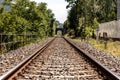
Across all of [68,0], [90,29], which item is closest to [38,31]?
[90,29]

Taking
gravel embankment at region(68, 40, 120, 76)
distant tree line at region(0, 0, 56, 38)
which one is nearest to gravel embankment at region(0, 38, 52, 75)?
gravel embankment at region(68, 40, 120, 76)

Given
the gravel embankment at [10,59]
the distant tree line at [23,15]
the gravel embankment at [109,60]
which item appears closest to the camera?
the gravel embankment at [109,60]

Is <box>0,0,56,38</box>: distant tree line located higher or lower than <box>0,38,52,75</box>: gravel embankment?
higher

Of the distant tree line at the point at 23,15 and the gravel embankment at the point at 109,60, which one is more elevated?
the distant tree line at the point at 23,15

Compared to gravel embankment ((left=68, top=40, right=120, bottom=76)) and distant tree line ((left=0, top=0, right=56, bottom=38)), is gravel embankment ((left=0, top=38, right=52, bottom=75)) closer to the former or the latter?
gravel embankment ((left=68, top=40, right=120, bottom=76))

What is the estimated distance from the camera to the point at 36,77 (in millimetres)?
9367

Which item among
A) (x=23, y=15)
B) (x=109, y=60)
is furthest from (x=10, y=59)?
(x=23, y=15)

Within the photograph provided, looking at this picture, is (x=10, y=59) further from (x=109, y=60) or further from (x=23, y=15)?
(x=23, y=15)

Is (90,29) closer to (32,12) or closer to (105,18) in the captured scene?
(32,12)

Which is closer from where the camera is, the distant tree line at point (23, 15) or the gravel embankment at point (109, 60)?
the gravel embankment at point (109, 60)

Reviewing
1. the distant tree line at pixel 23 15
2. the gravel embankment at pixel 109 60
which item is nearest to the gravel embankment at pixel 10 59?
the gravel embankment at pixel 109 60

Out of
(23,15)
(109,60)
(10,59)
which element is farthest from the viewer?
(23,15)

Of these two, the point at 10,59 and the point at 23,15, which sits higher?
the point at 23,15

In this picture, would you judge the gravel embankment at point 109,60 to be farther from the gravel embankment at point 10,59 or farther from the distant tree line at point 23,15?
the distant tree line at point 23,15
